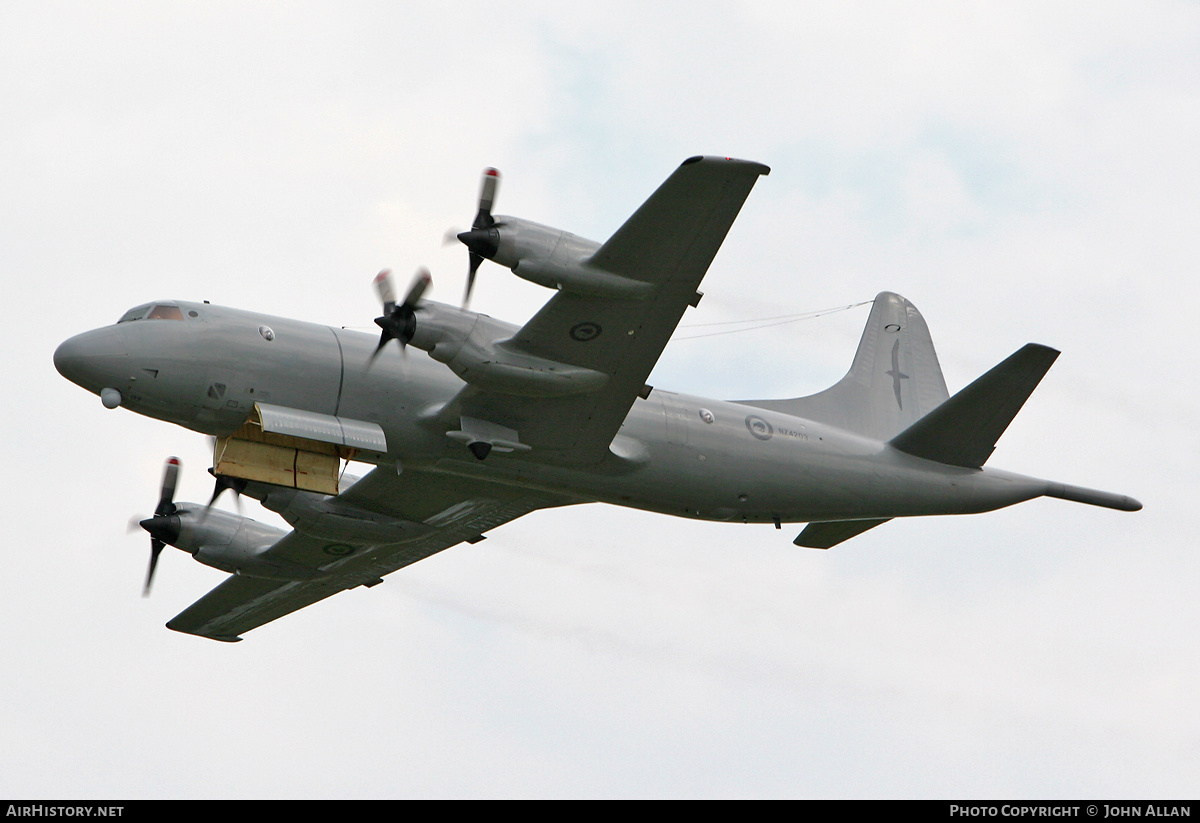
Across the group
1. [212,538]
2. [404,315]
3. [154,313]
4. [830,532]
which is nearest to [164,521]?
[212,538]

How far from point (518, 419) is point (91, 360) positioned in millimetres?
5986

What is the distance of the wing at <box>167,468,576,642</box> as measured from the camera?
76.2ft

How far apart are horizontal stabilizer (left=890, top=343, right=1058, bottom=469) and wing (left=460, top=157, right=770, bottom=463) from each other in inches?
227

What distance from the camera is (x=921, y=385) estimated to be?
90.7 feet

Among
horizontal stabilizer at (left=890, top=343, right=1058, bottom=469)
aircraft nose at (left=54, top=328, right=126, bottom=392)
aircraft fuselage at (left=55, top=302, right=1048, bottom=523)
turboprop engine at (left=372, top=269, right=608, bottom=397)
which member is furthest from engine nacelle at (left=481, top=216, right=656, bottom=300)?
horizontal stabilizer at (left=890, top=343, right=1058, bottom=469)

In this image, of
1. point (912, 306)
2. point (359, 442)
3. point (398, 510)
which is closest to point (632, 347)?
point (359, 442)


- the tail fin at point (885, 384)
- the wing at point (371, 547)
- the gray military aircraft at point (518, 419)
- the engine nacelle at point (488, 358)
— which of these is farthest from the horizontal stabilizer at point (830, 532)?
the engine nacelle at point (488, 358)

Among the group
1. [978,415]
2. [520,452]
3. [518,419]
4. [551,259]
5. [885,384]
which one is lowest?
[520,452]

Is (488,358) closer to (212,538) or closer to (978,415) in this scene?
(212,538)

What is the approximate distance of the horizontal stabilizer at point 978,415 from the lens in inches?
903

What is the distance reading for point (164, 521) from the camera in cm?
2542

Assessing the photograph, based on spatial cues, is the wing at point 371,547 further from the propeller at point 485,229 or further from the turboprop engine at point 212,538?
the propeller at point 485,229
